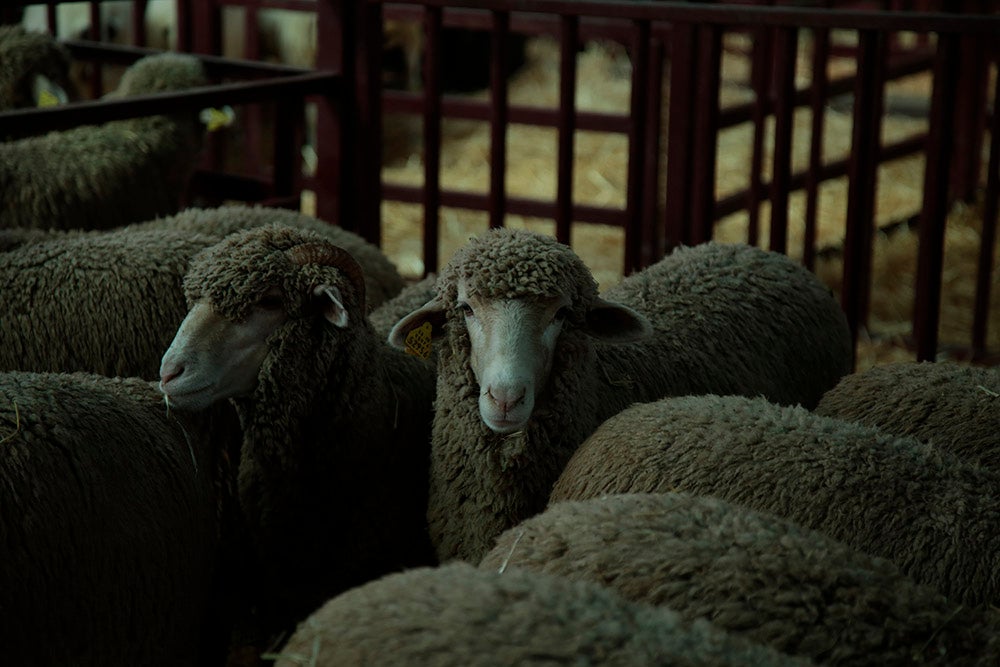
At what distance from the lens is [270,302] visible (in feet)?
10.8

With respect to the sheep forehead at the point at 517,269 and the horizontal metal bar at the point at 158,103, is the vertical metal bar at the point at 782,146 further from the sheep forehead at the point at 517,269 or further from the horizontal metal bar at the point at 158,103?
the horizontal metal bar at the point at 158,103

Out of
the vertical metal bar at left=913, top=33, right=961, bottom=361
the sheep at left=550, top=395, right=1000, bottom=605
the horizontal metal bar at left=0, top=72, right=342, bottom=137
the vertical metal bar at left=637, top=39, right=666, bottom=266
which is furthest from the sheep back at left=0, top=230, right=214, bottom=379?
the vertical metal bar at left=637, top=39, right=666, bottom=266

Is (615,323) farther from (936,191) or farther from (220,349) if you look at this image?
(936,191)

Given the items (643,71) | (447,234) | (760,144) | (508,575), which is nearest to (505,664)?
(508,575)

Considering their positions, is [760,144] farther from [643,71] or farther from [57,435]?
[57,435]

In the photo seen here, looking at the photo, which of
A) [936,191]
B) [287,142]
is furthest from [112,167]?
[936,191]

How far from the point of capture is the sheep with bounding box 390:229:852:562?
3.04m

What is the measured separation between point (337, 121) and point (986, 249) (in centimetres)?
305

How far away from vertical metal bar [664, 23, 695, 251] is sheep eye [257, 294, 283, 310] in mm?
2092

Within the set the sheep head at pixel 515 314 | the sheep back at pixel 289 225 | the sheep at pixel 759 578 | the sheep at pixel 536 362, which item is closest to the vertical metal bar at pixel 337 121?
the sheep back at pixel 289 225

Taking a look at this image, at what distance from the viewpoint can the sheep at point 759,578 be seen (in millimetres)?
1929

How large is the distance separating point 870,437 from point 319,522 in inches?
58.2

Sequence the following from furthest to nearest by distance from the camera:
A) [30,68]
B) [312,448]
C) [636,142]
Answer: [30,68], [636,142], [312,448]

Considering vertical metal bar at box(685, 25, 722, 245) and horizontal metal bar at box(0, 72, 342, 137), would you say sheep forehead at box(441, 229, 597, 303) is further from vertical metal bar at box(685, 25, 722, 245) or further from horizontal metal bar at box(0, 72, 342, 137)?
vertical metal bar at box(685, 25, 722, 245)
